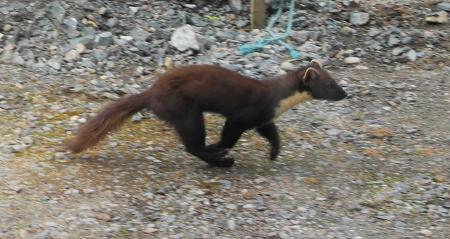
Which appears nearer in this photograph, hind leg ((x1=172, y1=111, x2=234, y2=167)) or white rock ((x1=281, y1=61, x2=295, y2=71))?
hind leg ((x1=172, y1=111, x2=234, y2=167))

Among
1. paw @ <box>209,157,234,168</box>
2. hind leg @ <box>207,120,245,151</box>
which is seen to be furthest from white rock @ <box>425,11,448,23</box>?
paw @ <box>209,157,234,168</box>

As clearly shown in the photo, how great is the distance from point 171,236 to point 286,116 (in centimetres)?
263

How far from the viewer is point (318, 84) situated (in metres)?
7.56

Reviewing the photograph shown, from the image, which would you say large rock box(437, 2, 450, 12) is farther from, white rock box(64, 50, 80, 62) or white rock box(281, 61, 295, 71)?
white rock box(64, 50, 80, 62)

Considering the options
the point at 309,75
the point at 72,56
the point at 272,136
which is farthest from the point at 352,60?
the point at 72,56

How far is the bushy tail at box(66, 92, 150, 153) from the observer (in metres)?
6.95

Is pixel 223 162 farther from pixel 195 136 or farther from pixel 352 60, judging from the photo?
pixel 352 60

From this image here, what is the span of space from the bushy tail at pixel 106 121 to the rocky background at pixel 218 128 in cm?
17

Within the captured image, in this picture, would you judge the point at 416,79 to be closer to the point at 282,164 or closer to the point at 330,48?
the point at 330,48

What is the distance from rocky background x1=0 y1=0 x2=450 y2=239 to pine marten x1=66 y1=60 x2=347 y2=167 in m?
0.23

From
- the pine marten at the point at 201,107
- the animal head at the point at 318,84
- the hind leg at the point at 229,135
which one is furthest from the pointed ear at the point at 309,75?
the hind leg at the point at 229,135

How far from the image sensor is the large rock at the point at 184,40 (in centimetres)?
916

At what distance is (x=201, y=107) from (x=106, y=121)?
0.81m

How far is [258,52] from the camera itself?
9.32 meters
